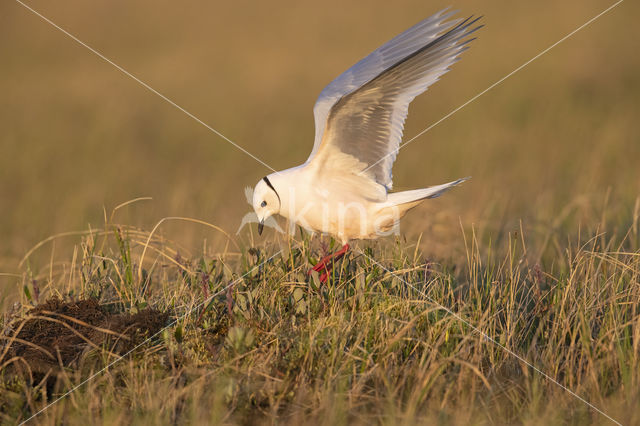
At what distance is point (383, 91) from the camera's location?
4984 mm

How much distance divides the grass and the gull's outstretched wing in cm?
81

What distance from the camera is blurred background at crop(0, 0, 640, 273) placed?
31.0 ft

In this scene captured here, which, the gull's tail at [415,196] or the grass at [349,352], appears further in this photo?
the gull's tail at [415,196]

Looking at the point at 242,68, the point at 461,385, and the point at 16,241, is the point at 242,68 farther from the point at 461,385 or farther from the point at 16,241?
the point at 461,385

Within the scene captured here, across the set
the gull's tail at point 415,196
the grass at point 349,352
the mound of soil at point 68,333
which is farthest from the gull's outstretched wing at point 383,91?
the mound of soil at point 68,333

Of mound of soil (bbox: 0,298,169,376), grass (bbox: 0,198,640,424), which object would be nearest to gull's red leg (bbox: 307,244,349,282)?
grass (bbox: 0,198,640,424)

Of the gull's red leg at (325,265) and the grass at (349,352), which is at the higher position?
the gull's red leg at (325,265)

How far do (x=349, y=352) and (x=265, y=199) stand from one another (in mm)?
1562

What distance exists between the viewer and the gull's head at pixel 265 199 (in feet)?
16.8

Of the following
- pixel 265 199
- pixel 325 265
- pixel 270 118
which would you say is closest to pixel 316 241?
pixel 265 199

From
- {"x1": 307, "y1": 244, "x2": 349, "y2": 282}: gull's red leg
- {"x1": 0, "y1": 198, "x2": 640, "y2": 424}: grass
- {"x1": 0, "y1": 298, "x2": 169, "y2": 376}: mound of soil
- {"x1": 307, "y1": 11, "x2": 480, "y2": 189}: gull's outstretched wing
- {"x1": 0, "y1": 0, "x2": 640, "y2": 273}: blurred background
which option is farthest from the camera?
{"x1": 0, "y1": 0, "x2": 640, "y2": 273}: blurred background

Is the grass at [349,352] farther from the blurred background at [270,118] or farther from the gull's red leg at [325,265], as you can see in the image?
the blurred background at [270,118]

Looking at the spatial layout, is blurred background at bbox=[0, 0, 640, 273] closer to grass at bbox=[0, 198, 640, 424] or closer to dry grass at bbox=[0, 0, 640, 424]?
dry grass at bbox=[0, 0, 640, 424]

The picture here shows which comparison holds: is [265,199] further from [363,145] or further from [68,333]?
[68,333]
